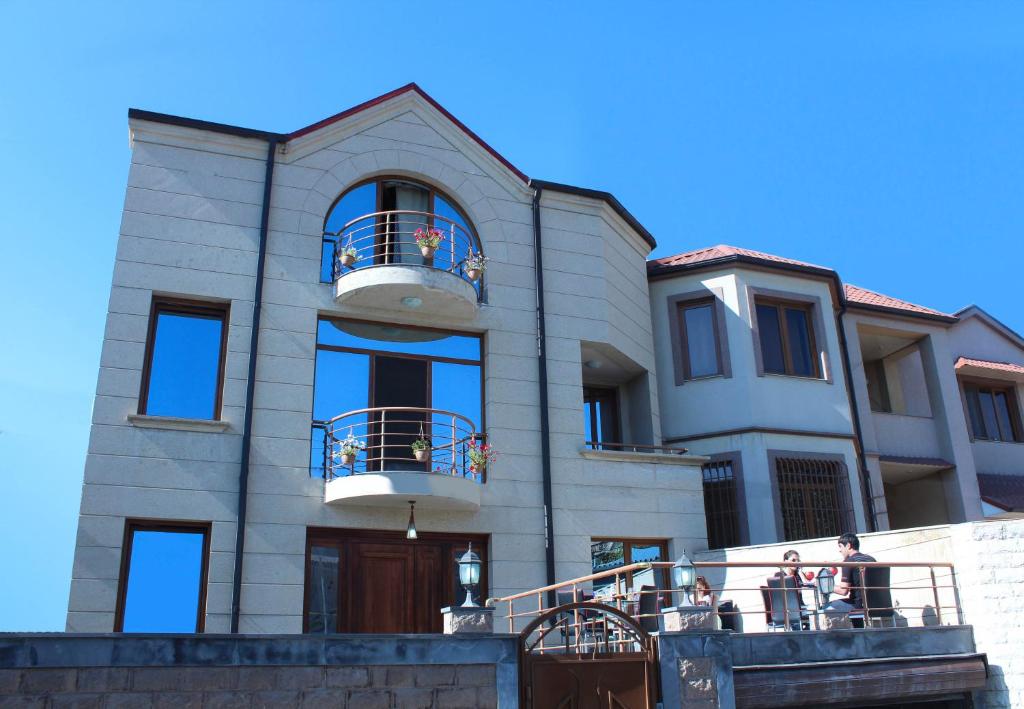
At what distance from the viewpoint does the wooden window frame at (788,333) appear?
18.2 m

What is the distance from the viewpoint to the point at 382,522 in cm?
1415

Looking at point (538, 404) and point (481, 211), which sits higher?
point (481, 211)

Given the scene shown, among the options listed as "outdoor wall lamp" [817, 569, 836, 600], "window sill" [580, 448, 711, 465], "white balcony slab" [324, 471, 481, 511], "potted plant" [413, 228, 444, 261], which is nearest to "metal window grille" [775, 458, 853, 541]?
"window sill" [580, 448, 711, 465]

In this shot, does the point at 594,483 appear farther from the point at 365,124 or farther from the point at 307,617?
the point at 365,124

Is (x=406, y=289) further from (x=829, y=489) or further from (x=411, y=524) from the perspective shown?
(x=829, y=489)

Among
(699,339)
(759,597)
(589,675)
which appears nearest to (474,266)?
(699,339)

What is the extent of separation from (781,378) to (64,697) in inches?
534

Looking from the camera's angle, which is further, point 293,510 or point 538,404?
point 538,404

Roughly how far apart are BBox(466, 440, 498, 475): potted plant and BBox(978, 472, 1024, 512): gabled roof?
11.9 meters

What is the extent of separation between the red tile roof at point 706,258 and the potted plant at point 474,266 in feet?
14.8

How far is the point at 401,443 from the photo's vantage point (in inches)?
580

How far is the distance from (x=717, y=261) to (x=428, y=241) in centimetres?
618

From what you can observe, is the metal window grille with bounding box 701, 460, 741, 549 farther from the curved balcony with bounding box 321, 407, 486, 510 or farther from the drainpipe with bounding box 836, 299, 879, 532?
the curved balcony with bounding box 321, 407, 486, 510

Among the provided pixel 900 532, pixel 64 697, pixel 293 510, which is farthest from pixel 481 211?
pixel 64 697
